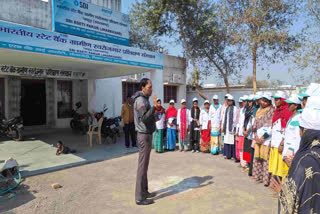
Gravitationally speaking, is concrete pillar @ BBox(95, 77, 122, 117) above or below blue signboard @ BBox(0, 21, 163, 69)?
below

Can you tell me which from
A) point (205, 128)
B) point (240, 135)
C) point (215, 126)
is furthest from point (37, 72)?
point (240, 135)

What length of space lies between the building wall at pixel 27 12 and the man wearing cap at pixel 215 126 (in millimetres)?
7326

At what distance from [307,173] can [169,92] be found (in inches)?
564

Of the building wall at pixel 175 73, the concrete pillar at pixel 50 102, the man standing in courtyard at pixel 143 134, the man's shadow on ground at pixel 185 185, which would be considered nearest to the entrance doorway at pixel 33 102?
the concrete pillar at pixel 50 102

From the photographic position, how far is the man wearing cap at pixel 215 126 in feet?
21.3

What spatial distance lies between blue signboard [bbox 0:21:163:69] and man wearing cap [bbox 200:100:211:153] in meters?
2.17

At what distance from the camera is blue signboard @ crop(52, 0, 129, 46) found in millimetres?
6113

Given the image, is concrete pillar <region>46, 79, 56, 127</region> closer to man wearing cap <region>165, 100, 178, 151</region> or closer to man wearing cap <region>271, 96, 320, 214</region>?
man wearing cap <region>165, 100, 178, 151</region>

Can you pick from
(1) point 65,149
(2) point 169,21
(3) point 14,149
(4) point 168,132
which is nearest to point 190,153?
(4) point 168,132

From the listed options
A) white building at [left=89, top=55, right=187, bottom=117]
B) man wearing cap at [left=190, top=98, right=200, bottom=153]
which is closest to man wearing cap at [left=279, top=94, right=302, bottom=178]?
man wearing cap at [left=190, top=98, right=200, bottom=153]

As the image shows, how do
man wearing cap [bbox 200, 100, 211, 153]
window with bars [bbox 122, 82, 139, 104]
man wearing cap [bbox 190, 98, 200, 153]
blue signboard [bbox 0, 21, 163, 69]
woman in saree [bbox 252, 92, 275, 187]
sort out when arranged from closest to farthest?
woman in saree [bbox 252, 92, 275, 187], blue signboard [bbox 0, 21, 163, 69], man wearing cap [bbox 200, 100, 211, 153], man wearing cap [bbox 190, 98, 200, 153], window with bars [bbox 122, 82, 139, 104]

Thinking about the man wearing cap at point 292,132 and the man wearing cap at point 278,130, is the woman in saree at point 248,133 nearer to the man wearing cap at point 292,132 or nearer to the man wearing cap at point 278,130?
the man wearing cap at point 278,130

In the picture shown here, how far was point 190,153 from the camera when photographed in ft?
22.6

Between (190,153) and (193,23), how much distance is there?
9.37 metres
